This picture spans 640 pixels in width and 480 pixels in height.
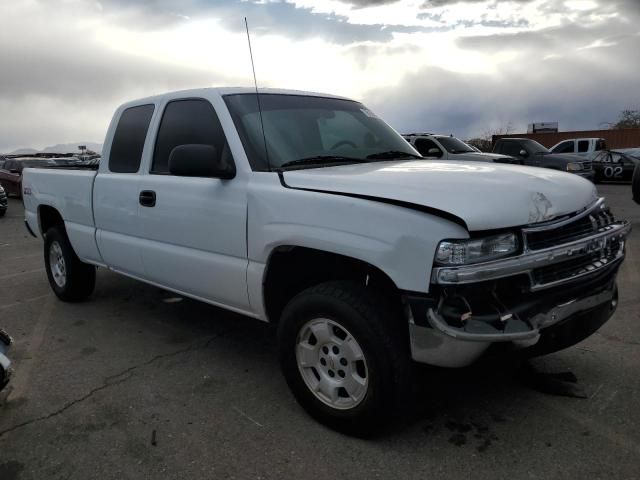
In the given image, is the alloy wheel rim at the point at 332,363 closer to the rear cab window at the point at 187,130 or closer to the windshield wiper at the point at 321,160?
the windshield wiper at the point at 321,160

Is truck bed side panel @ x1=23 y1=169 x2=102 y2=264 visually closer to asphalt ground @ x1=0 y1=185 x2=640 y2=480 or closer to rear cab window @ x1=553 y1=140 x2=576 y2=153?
asphalt ground @ x1=0 y1=185 x2=640 y2=480

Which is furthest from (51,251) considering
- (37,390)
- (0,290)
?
(37,390)

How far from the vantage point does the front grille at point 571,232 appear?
2551 millimetres

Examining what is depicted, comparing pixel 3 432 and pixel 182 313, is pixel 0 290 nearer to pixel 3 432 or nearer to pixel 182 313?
pixel 182 313

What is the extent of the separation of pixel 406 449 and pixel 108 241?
10.00 feet

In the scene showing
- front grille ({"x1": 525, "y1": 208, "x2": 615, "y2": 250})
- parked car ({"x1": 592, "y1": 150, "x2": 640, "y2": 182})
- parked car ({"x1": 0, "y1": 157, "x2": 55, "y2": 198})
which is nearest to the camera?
front grille ({"x1": 525, "y1": 208, "x2": 615, "y2": 250})

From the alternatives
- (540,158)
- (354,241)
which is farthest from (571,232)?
(540,158)

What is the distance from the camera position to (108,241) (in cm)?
458

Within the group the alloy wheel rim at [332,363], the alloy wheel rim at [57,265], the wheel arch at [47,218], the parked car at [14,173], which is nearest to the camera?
the alloy wheel rim at [332,363]

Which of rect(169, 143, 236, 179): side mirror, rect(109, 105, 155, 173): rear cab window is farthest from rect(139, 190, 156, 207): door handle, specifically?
rect(169, 143, 236, 179): side mirror

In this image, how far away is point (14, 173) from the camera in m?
20.0

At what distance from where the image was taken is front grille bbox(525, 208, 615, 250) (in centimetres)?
255

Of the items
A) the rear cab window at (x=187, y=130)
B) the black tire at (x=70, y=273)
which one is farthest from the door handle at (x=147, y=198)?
the black tire at (x=70, y=273)

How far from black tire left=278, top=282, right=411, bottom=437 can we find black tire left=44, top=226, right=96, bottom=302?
3.33 metres
